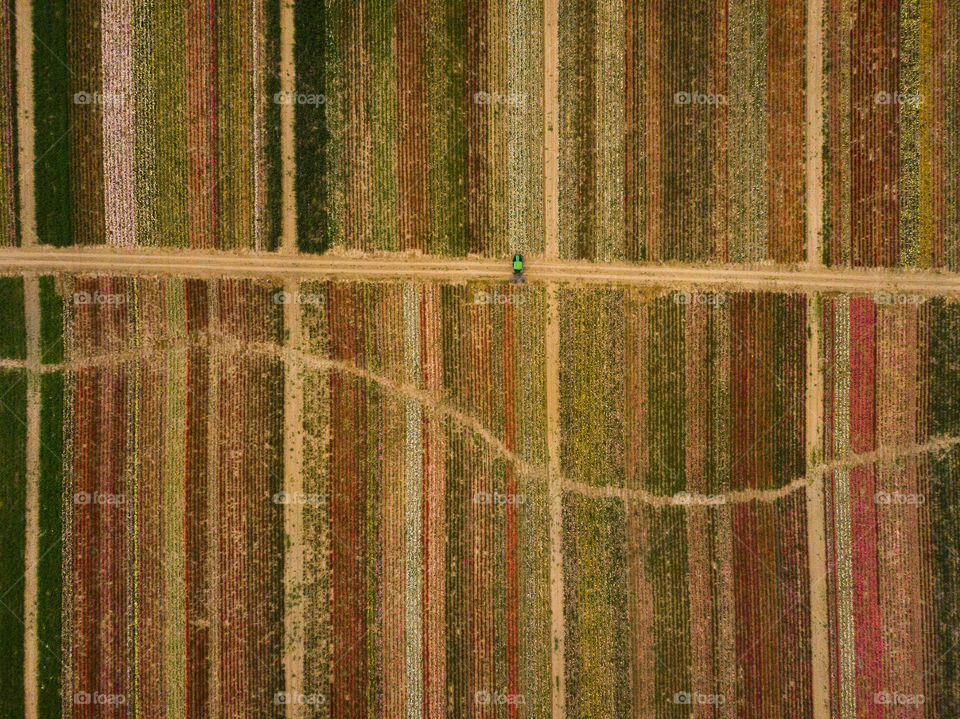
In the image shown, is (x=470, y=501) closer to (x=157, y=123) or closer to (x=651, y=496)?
(x=651, y=496)

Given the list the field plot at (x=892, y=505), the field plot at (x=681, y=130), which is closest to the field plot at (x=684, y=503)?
the field plot at (x=892, y=505)

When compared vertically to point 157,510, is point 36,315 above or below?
above

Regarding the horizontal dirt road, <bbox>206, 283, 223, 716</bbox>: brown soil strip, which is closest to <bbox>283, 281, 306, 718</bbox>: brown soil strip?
the horizontal dirt road

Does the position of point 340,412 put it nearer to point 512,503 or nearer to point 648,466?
point 512,503

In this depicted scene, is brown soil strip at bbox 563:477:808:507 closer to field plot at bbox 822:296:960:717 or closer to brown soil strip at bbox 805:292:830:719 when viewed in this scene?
brown soil strip at bbox 805:292:830:719

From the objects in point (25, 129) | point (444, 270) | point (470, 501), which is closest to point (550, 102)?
point (444, 270)

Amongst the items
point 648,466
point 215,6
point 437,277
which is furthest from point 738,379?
point 215,6

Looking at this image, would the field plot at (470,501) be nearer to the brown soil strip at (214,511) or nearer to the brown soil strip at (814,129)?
the brown soil strip at (214,511)
